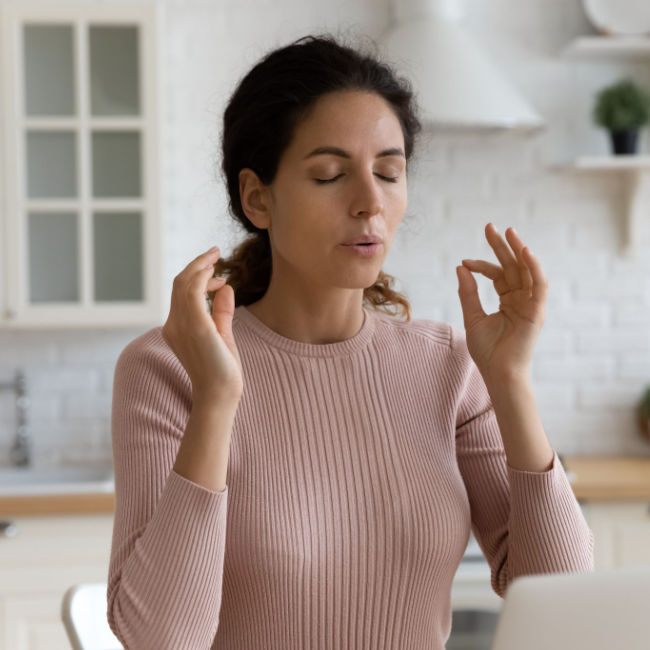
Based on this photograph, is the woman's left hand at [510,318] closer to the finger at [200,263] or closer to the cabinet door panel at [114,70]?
the finger at [200,263]

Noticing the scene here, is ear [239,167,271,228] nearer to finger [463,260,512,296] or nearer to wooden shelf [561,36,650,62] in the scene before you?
finger [463,260,512,296]

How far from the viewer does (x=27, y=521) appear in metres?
2.35

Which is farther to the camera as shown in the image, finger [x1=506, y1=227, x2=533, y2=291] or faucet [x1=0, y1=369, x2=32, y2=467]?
faucet [x1=0, y1=369, x2=32, y2=467]

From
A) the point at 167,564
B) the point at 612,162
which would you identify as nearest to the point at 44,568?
the point at 167,564

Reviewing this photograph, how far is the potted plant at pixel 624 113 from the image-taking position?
111 inches

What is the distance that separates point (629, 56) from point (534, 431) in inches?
87.6

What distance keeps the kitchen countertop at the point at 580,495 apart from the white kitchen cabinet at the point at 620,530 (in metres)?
0.03

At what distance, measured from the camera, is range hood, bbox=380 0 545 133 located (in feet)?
8.33

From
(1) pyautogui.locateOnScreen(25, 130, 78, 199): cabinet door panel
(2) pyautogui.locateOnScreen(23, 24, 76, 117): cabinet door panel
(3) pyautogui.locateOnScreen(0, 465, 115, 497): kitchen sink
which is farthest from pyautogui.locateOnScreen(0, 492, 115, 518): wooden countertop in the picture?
(2) pyautogui.locateOnScreen(23, 24, 76, 117): cabinet door panel

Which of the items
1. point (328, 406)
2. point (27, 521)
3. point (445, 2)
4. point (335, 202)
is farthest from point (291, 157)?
point (445, 2)

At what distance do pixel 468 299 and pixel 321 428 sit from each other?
0.89ft

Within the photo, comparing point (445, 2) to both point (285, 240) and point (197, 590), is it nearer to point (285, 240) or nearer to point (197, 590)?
point (285, 240)

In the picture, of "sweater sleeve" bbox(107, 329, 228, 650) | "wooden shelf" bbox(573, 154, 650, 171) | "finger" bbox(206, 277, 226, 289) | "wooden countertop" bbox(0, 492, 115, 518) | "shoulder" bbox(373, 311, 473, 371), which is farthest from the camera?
"wooden shelf" bbox(573, 154, 650, 171)

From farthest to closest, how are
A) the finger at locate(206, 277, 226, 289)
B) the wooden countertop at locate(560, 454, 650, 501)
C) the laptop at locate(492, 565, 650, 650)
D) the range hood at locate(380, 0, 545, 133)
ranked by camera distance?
the range hood at locate(380, 0, 545, 133)
the wooden countertop at locate(560, 454, 650, 501)
the finger at locate(206, 277, 226, 289)
the laptop at locate(492, 565, 650, 650)
